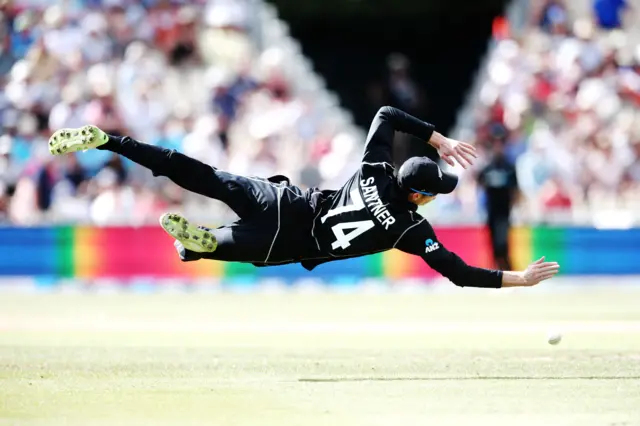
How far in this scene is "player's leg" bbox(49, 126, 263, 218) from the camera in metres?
8.50

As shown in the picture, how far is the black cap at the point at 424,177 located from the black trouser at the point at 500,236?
7968mm

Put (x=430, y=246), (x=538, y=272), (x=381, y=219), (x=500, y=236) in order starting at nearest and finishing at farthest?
(x=538, y=272)
(x=430, y=246)
(x=381, y=219)
(x=500, y=236)

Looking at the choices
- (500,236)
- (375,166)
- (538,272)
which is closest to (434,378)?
(538,272)

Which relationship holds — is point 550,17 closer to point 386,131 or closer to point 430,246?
point 386,131

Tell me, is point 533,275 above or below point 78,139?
below

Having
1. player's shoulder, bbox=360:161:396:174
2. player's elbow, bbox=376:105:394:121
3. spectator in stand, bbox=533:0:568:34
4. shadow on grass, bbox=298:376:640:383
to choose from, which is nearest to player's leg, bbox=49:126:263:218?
player's shoulder, bbox=360:161:396:174

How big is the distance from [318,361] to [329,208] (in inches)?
51.0

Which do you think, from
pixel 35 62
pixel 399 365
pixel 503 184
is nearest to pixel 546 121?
pixel 503 184

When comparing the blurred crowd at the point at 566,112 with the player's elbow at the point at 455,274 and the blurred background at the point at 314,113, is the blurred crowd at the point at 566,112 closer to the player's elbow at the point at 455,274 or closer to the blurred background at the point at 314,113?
the blurred background at the point at 314,113

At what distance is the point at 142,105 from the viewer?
1752cm

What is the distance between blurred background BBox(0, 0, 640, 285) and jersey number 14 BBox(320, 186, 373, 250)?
771 cm

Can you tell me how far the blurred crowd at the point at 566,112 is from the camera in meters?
17.0

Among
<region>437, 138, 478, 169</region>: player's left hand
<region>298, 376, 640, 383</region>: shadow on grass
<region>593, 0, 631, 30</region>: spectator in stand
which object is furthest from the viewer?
<region>593, 0, 631, 30</region>: spectator in stand

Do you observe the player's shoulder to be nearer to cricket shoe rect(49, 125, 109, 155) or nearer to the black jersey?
the black jersey
